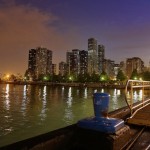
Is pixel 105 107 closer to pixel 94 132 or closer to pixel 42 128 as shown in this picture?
pixel 94 132

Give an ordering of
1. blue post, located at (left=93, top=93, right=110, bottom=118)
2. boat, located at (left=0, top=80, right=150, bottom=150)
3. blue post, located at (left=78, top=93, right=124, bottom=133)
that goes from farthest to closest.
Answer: blue post, located at (left=93, top=93, right=110, bottom=118) < blue post, located at (left=78, top=93, right=124, bottom=133) < boat, located at (left=0, top=80, right=150, bottom=150)

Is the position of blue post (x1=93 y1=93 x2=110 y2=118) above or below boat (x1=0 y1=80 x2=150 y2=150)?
above

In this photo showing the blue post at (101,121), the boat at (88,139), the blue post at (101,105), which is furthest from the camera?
the blue post at (101,105)

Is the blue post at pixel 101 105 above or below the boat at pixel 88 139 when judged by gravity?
above

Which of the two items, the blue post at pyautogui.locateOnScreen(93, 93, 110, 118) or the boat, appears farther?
the blue post at pyautogui.locateOnScreen(93, 93, 110, 118)

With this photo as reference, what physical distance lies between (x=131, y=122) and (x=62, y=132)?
11.9 ft

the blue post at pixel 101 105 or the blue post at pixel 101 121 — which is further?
the blue post at pixel 101 105

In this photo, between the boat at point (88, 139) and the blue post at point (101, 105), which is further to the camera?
the blue post at point (101, 105)

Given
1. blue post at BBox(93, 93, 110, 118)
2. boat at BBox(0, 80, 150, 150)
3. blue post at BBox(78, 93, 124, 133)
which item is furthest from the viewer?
blue post at BBox(93, 93, 110, 118)

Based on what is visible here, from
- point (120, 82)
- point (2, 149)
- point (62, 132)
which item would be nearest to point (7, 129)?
point (62, 132)

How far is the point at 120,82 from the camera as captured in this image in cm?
17588

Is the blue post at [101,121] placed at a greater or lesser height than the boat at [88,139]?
greater

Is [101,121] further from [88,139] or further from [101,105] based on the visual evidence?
[88,139]

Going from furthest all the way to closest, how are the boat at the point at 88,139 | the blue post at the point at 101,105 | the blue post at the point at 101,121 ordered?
1. the blue post at the point at 101,105
2. the blue post at the point at 101,121
3. the boat at the point at 88,139
